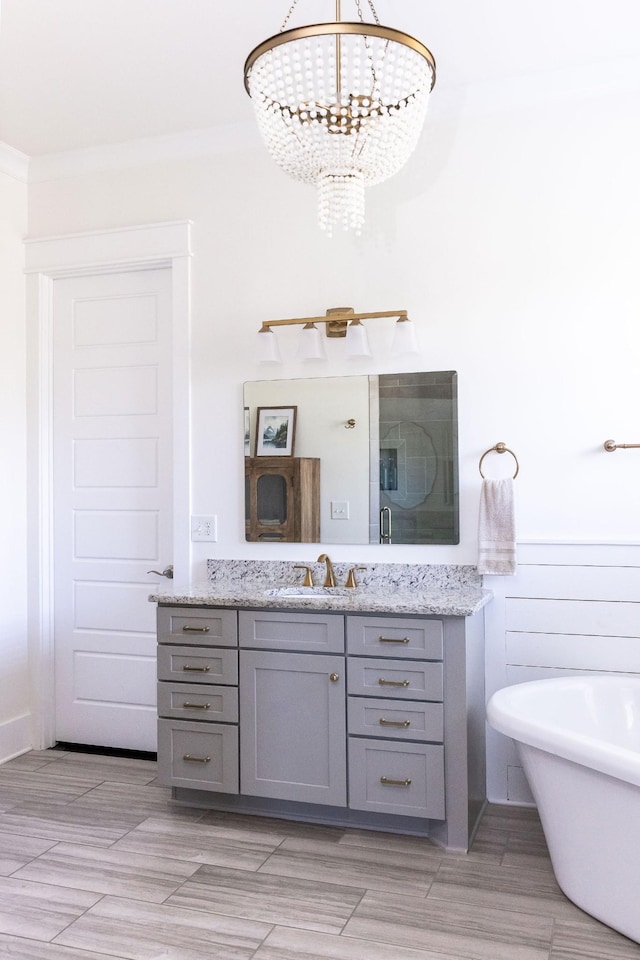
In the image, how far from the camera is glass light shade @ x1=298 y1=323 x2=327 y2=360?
135 inches

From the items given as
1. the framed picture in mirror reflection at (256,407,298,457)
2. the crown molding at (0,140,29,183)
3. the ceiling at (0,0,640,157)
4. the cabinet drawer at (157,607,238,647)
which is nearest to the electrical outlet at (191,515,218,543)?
the framed picture in mirror reflection at (256,407,298,457)

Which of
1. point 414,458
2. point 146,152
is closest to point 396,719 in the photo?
point 414,458

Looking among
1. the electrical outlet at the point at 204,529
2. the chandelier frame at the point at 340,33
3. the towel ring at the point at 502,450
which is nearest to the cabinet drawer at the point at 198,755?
the electrical outlet at the point at 204,529

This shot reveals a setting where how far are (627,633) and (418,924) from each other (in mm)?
1353

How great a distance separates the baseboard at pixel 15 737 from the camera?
12.5 ft

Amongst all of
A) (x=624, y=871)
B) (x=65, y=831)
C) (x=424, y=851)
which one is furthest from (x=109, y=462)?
(x=624, y=871)

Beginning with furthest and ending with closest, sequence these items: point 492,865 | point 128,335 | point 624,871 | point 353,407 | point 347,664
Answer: point 128,335
point 353,407
point 347,664
point 492,865
point 624,871

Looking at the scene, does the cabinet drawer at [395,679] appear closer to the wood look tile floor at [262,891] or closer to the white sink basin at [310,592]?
the white sink basin at [310,592]

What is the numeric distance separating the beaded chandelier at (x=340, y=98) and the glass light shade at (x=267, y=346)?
1475mm

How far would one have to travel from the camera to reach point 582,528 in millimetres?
3184

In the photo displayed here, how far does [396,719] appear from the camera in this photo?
290 cm

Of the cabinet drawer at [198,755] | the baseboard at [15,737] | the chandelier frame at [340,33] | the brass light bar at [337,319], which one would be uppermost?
the chandelier frame at [340,33]

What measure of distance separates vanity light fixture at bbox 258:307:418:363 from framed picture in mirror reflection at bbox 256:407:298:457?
0.22 metres

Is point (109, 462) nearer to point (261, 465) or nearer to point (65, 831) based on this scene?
point (261, 465)
